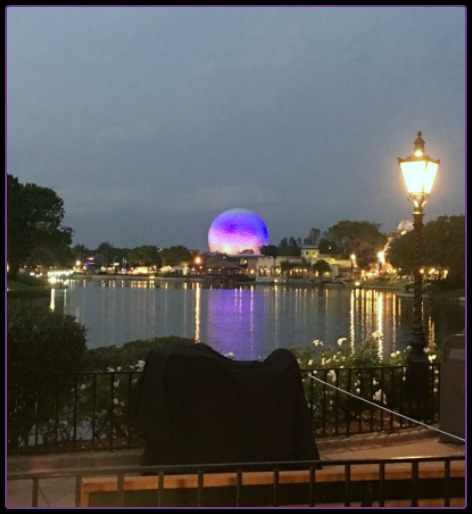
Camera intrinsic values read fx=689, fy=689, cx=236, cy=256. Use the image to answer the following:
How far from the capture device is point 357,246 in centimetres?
15350

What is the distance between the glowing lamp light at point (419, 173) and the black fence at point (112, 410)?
240cm

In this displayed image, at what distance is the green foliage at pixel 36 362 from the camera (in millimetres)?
6273

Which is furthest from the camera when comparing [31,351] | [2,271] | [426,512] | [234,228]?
[234,228]

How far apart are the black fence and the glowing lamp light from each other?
240cm

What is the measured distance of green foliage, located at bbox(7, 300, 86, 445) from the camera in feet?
20.6

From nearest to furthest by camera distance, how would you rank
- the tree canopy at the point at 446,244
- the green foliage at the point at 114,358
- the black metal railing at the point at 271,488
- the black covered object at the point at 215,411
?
the black metal railing at the point at 271,488 < the black covered object at the point at 215,411 < the green foliage at the point at 114,358 < the tree canopy at the point at 446,244

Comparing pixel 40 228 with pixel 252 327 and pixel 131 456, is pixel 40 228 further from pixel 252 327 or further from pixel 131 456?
pixel 131 456

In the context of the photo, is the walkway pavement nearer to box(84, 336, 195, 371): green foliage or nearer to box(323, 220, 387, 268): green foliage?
box(84, 336, 195, 371): green foliage

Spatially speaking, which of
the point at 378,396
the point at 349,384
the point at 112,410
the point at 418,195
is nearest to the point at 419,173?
the point at 418,195

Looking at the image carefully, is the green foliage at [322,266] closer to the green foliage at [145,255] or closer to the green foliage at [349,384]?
the green foliage at [145,255]

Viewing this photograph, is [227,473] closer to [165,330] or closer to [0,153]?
[0,153]

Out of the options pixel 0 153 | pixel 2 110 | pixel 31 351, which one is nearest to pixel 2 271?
pixel 0 153

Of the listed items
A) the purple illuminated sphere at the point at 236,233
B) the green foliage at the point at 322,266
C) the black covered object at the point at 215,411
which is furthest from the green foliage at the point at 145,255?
the black covered object at the point at 215,411

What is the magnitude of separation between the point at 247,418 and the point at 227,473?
0.57 metres
